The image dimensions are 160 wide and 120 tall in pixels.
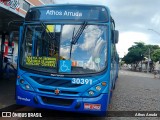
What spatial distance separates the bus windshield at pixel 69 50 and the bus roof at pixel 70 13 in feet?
0.78

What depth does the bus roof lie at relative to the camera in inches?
309

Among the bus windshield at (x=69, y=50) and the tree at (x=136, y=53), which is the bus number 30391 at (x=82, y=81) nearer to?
the bus windshield at (x=69, y=50)

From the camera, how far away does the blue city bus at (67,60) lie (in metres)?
7.34

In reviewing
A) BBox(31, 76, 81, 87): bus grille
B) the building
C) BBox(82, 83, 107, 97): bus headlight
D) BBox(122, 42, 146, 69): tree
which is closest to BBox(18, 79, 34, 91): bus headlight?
BBox(31, 76, 81, 87): bus grille

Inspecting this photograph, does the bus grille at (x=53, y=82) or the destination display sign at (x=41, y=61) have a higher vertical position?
the destination display sign at (x=41, y=61)

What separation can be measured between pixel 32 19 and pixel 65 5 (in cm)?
95

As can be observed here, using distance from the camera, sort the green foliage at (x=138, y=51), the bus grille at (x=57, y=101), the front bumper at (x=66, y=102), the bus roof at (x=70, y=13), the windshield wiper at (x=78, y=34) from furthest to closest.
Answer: the green foliage at (x=138, y=51), the bus roof at (x=70, y=13), the windshield wiper at (x=78, y=34), the bus grille at (x=57, y=101), the front bumper at (x=66, y=102)

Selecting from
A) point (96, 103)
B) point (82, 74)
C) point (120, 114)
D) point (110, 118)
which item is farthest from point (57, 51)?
point (120, 114)

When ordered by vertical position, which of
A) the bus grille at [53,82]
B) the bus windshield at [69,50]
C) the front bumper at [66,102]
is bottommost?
the front bumper at [66,102]

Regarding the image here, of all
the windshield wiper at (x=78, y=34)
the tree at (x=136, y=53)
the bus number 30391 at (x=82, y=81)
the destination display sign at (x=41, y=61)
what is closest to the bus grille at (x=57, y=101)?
the bus number 30391 at (x=82, y=81)

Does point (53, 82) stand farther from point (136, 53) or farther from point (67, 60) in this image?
point (136, 53)

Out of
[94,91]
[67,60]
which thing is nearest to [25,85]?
[67,60]

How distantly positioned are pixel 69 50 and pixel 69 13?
3.49ft

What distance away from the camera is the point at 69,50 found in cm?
753
